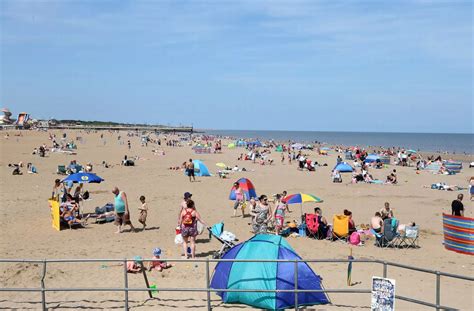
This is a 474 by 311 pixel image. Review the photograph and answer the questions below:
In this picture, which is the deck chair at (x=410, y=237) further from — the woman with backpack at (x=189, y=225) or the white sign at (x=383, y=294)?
the white sign at (x=383, y=294)

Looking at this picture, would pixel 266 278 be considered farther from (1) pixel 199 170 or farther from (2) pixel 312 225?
(1) pixel 199 170

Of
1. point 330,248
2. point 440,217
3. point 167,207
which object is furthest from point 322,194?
point 330,248

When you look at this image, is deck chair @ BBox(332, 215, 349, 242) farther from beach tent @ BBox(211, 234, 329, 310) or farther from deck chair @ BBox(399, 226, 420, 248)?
beach tent @ BBox(211, 234, 329, 310)

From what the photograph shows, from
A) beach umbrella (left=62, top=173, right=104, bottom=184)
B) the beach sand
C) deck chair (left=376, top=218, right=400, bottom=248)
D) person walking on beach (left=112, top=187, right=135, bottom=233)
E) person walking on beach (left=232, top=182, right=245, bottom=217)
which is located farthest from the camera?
person walking on beach (left=232, top=182, right=245, bottom=217)

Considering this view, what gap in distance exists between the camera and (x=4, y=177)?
75.4ft

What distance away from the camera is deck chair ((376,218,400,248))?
11.4 metres

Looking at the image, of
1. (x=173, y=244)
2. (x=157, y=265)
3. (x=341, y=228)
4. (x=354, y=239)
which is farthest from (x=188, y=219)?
(x=354, y=239)

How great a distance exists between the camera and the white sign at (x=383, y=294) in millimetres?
5750

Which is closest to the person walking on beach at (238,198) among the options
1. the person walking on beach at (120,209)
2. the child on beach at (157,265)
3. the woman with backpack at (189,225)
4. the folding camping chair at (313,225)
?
the folding camping chair at (313,225)

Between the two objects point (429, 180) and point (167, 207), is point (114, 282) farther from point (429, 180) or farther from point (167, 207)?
point (429, 180)

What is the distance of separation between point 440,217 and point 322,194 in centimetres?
568

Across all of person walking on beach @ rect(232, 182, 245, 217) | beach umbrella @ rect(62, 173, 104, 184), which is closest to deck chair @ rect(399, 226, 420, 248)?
person walking on beach @ rect(232, 182, 245, 217)

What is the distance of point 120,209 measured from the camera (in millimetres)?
12156

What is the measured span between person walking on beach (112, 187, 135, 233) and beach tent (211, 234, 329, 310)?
195 inches
